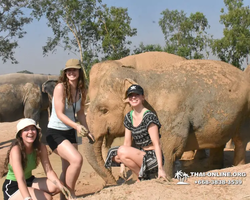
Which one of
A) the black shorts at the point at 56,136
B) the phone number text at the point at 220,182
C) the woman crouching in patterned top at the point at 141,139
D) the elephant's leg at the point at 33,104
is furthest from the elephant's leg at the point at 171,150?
the elephant's leg at the point at 33,104

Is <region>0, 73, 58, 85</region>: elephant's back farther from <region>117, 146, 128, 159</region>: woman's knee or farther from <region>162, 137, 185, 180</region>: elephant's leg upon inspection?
<region>117, 146, 128, 159</region>: woman's knee

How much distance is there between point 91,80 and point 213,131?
2.53 m

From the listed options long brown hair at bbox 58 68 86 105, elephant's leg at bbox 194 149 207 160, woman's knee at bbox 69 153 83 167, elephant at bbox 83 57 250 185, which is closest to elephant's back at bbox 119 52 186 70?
elephant at bbox 83 57 250 185

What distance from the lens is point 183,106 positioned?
16.5 feet

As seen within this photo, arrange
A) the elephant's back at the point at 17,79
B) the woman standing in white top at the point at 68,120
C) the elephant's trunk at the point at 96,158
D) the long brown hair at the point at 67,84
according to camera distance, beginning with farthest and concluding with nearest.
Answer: the elephant's back at the point at 17,79, the elephant's trunk at the point at 96,158, the long brown hair at the point at 67,84, the woman standing in white top at the point at 68,120

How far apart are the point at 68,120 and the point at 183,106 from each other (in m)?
2.08

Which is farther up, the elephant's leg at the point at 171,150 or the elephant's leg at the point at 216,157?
the elephant's leg at the point at 171,150

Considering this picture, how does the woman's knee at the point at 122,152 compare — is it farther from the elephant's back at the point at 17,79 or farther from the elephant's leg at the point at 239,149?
the elephant's back at the point at 17,79

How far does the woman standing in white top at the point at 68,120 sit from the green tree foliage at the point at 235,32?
15.9m

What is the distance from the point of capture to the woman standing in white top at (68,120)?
3.61 m

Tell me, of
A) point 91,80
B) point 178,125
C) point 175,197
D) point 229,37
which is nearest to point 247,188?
point 175,197

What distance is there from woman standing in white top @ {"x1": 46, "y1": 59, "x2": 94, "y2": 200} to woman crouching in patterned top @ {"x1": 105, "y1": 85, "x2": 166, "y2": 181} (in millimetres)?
514

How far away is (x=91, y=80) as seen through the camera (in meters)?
6.52

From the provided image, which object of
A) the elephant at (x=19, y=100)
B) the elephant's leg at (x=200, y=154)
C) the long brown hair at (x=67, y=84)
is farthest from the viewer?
the elephant at (x=19, y=100)
